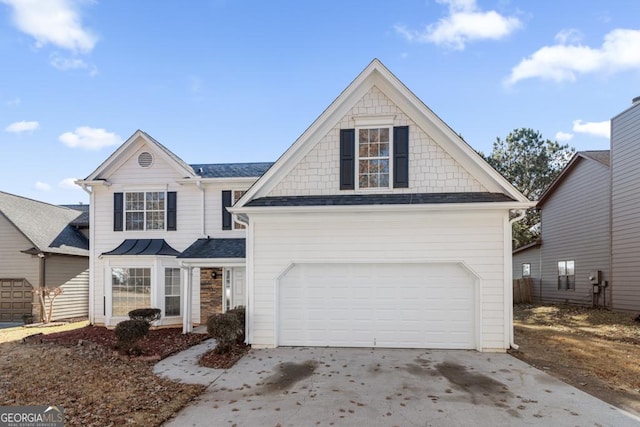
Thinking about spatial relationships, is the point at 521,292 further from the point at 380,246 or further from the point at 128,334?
the point at 128,334

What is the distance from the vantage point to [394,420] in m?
4.96

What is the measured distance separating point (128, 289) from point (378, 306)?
9.10 metres

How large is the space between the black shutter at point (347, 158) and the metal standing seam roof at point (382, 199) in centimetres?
37

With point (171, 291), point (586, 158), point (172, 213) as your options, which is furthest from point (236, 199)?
point (586, 158)

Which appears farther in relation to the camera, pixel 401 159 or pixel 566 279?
pixel 566 279

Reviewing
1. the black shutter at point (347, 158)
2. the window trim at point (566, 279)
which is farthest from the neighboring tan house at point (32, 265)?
the window trim at point (566, 279)

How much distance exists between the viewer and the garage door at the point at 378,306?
879 cm

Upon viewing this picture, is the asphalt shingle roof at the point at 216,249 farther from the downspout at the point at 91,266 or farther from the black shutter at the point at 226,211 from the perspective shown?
Answer: the downspout at the point at 91,266

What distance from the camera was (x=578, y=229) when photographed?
57.6ft

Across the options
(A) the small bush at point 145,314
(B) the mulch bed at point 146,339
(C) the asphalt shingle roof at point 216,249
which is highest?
(C) the asphalt shingle roof at point 216,249

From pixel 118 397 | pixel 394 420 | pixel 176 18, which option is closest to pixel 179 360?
pixel 118 397

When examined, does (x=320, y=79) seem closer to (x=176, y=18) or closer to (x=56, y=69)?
(x=176, y=18)

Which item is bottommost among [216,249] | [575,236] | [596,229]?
[216,249]

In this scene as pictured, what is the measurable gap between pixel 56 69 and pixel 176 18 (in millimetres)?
6345
